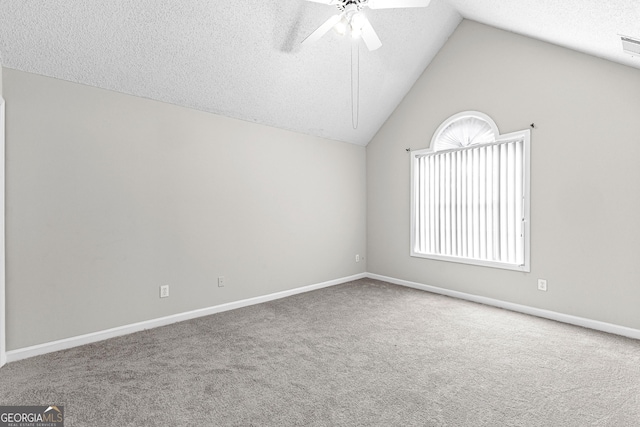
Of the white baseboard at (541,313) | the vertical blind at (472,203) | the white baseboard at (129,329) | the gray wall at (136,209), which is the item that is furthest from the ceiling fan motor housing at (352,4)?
the white baseboard at (541,313)

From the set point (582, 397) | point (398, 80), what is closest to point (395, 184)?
point (398, 80)

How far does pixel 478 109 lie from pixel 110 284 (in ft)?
15.0

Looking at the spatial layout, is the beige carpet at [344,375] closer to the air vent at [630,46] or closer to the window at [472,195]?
the window at [472,195]

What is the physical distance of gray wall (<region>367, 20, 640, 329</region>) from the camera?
9.78 ft

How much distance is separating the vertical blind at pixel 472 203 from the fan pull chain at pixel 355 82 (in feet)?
3.67

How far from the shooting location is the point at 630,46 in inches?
95.0

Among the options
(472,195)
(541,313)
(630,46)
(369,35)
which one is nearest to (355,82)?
(369,35)

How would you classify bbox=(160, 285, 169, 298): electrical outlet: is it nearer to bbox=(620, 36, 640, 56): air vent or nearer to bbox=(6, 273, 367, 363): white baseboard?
bbox=(6, 273, 367, 363): white baseboard

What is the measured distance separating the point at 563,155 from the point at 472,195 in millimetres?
1074

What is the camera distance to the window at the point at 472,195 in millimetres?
3723

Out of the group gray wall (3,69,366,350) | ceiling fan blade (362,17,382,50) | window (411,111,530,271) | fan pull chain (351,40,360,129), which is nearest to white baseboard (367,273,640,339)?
window (411,111,530,271)

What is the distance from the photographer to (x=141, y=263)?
125 inches

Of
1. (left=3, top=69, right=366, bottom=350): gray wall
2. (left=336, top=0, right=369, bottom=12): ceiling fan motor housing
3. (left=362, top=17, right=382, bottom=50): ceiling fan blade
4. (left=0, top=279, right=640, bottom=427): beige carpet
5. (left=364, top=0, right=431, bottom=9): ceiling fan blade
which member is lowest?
(left=0, top=279, right=640, bottom=427): beige carpet

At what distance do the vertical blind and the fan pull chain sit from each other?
1.12 metres
